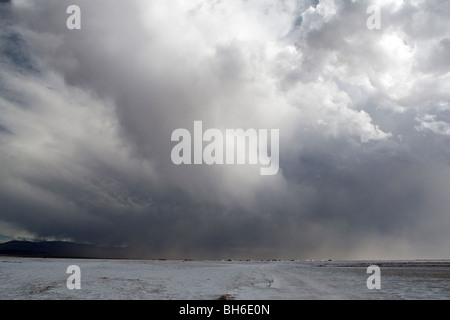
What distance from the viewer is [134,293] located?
21.4m
